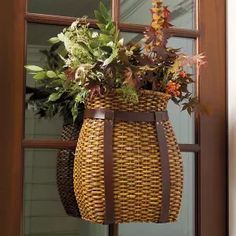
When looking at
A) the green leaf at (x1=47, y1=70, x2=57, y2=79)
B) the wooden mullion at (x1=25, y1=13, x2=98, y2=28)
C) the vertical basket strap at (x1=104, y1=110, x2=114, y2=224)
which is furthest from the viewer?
the wooden mullion at (x1=25, y1=13, x2=98, y2=28)

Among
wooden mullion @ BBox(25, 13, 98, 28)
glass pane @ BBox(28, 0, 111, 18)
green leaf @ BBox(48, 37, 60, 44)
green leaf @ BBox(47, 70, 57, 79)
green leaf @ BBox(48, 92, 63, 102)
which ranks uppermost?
glass pane @ BBox(28, 0, 111, 18)

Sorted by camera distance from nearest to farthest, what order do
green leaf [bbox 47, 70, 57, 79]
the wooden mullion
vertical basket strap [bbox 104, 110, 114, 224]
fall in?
vertical basket strap [bbox 104, 110, 114, 224] < green leaf [bbox 47, 70, 57, 79] < the wooden mullion

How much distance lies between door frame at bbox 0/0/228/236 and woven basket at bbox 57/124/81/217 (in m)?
0.10

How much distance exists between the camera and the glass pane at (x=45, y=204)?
1.34 metres

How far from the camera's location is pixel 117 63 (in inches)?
44.6

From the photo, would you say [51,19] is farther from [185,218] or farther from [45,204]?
[185,218]

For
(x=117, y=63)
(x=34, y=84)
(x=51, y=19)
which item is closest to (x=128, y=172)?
(x=117, y=63)

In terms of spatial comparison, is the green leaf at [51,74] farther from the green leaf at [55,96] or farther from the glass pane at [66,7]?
the glass pane at [66,7]

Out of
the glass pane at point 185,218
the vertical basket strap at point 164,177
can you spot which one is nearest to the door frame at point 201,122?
the glass pane at point 185,218

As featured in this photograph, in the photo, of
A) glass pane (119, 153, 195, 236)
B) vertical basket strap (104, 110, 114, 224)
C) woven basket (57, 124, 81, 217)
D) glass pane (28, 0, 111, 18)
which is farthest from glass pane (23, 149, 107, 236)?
glass pane (28, 0, 111, 18)

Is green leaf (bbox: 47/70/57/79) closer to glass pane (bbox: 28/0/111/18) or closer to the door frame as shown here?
the door frame

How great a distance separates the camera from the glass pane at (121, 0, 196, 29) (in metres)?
1.45
